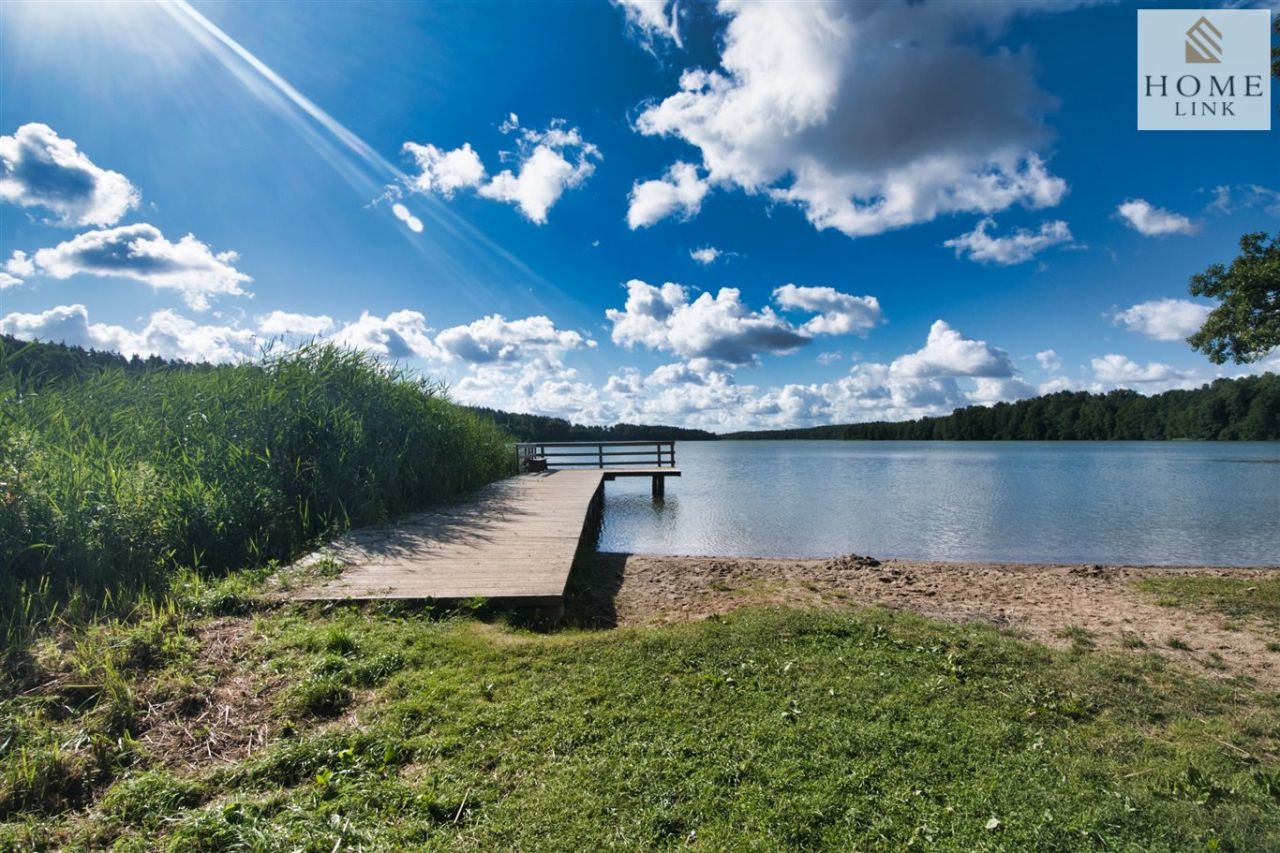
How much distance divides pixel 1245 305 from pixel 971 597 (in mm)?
7553

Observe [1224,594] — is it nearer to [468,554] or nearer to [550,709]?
[550,709]

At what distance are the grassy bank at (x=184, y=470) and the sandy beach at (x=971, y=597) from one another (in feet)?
13.3

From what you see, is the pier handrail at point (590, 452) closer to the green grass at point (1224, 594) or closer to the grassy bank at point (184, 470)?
the grassy bank at point (184, 470)

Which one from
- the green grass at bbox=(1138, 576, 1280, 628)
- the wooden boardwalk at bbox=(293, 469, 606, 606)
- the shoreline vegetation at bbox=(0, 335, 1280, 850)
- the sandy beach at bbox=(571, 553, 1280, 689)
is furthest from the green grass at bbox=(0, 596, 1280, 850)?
the green grass at bbox=(1138, 576, 1280, 628)

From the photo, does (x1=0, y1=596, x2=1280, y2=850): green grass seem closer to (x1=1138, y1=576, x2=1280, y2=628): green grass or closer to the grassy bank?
the grassy bank

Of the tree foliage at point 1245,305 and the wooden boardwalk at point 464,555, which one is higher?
the tree foliage at point 1245,305

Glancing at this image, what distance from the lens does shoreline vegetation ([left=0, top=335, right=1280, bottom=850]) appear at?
226 cm

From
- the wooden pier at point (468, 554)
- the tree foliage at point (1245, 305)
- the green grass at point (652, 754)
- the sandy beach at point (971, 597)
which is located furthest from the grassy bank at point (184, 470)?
the tree foliage at point (1245, 305)

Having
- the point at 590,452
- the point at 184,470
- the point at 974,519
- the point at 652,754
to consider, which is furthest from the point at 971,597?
the point at 590,452

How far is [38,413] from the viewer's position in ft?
24.9

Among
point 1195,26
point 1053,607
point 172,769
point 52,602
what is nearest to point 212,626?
point 52,602

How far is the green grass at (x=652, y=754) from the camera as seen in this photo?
7.25 feet

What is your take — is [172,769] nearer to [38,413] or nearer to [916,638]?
[916,638]

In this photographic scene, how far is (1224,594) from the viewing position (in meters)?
7.27
